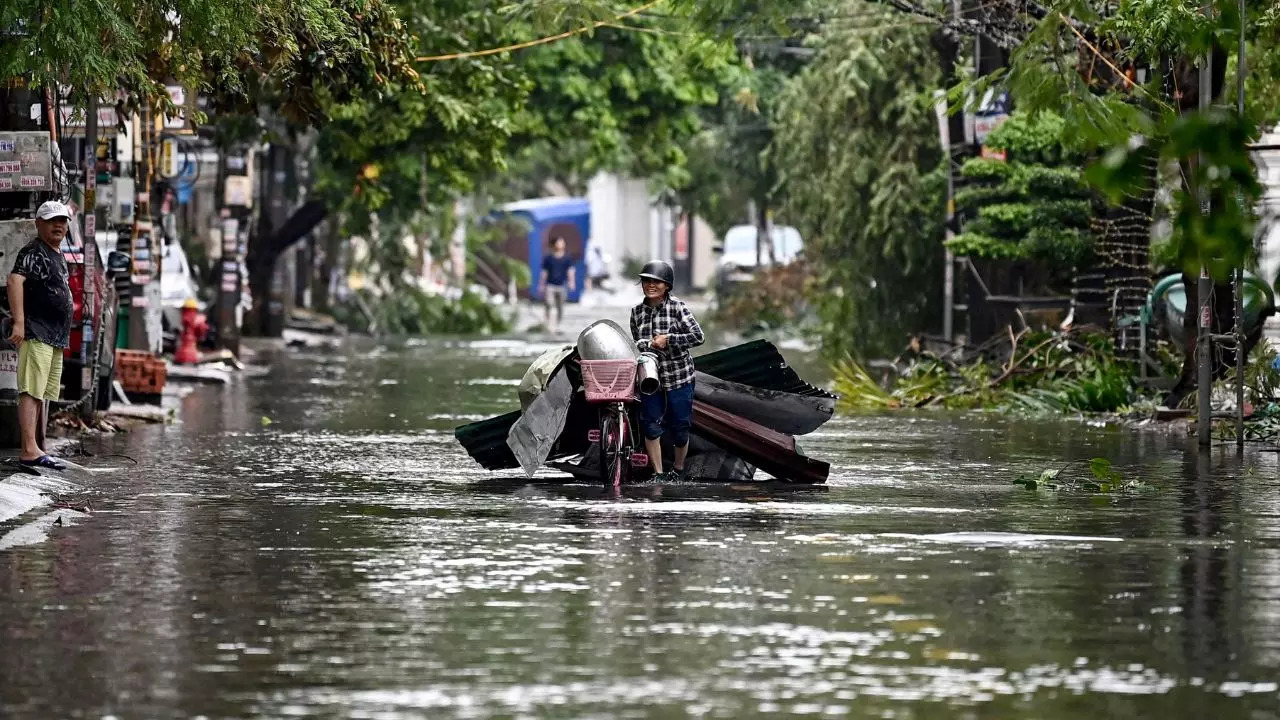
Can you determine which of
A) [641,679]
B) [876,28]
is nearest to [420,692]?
[641,679]

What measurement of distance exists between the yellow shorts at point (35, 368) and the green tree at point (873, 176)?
18081mm

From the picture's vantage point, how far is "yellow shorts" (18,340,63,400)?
16156mm

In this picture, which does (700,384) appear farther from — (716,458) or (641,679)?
(641,679)

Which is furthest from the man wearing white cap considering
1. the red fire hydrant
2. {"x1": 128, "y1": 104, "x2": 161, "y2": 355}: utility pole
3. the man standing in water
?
the man standing in water

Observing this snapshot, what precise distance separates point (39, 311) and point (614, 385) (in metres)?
3.77

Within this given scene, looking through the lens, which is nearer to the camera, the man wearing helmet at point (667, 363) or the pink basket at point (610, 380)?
the pink basket at point (610, 380)

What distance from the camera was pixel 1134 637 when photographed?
958cm

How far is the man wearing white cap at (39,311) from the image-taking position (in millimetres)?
16109

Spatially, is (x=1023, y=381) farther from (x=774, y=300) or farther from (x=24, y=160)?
(x=774, y=300)

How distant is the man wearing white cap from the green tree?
17953 millimetres

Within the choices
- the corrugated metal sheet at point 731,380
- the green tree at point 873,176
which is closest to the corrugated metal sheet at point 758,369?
the corrugated metal sheet at point 731,380

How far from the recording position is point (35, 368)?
16219 millimetres

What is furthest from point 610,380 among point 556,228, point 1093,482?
point 556,228

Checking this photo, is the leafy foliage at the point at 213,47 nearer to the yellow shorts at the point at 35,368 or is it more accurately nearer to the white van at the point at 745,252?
the yellow shorts at the point at 35,368
